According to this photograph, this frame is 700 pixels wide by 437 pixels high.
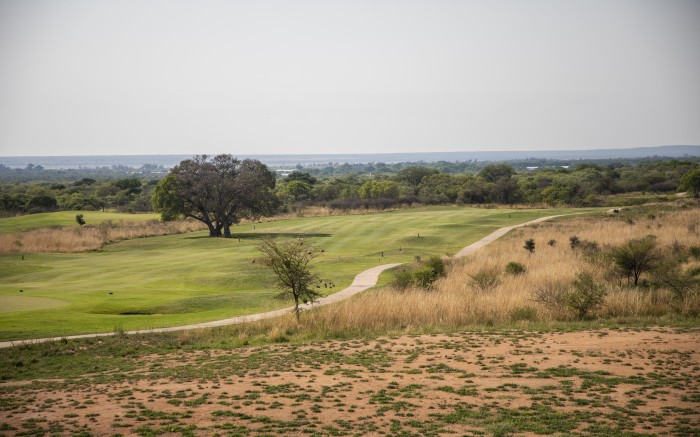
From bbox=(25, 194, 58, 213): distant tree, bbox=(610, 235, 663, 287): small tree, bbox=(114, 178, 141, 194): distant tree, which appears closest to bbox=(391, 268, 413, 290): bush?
bbox=(610, 235, 663, 287): small tree

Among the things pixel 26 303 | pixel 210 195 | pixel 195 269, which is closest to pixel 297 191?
pixel 210 195

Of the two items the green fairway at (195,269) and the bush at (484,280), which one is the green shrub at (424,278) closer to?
the bush at (484,280)

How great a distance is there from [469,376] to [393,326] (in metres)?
6.69

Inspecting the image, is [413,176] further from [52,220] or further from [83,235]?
[83,235]

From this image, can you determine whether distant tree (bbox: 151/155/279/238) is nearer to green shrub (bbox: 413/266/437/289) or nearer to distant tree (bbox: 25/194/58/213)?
green shrub (bbox: 413/266/437/289)

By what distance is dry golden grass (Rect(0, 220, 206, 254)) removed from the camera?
4866 centimetres

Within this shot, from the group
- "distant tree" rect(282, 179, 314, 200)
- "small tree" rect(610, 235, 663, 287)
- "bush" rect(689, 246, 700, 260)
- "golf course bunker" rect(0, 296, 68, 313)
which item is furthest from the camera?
"distant tree" rect(282, 179, 314, 200)

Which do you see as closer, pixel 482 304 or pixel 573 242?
pixel 482 304

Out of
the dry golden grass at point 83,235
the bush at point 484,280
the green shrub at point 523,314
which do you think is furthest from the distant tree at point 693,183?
the green shrub at point 523,314

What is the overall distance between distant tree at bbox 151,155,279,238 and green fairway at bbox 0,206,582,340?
2.04 m

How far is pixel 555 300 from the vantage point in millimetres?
24109

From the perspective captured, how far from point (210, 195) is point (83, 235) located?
11195 mm

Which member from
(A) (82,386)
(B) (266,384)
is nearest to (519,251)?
(B) (266,384)

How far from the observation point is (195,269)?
37.5 meters
